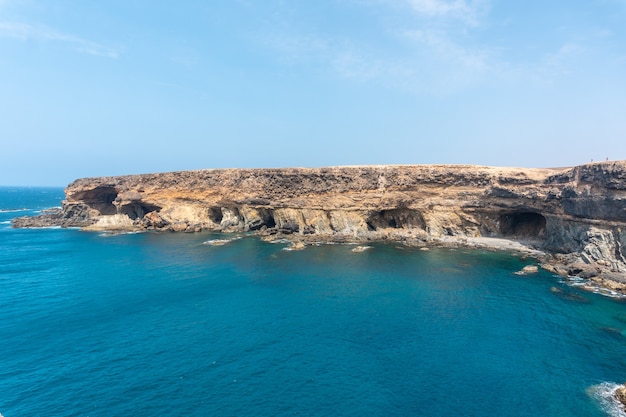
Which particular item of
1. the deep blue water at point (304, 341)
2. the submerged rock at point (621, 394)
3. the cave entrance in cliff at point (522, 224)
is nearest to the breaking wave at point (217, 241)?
the deep blue water at point (304, 341)

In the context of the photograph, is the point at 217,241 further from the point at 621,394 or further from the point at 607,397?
the point at 621,394

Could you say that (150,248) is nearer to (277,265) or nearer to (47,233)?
(277,265)

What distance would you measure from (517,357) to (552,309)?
970 centimetres

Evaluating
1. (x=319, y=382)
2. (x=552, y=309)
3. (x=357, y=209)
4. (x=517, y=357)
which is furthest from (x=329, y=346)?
(x=357, y=209)

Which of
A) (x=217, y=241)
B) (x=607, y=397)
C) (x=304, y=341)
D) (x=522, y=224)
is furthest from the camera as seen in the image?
(x=217, y=241)

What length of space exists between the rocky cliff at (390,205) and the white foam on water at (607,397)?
19.9 metres

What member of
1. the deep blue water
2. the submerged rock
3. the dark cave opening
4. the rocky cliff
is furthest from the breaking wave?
the submerged rock

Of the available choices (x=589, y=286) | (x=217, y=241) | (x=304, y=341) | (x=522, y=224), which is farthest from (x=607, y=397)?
(x=217, y=241)

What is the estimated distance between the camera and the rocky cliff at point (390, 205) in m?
38.2

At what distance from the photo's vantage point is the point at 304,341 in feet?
77.4

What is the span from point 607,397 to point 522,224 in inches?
1581

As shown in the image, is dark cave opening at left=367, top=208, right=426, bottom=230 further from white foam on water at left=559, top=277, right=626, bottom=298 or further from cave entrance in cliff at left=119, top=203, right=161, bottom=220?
cave entrance in cliff at left=119, top=203, right=161, bottom=220

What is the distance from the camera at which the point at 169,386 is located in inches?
749

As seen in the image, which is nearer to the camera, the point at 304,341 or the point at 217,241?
the point at 304,341
